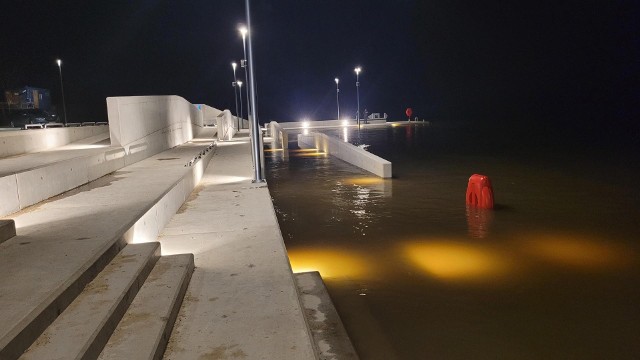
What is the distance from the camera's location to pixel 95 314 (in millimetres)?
4191

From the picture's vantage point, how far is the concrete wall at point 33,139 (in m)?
14.3

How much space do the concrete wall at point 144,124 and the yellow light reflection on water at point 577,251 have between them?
11.5 m

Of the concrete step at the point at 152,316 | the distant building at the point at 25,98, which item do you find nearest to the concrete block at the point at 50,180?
the concrete step at the point at 152,316

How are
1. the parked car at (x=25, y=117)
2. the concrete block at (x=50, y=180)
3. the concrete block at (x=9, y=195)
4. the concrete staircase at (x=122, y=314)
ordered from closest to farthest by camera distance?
the concrete staircase at (x=122, y=314) < the concrete block at (x=9, y=195) < the concrete block at (x=50, y=180) < the parked car at (x=25, y=117)

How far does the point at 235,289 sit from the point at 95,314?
168 centimetres

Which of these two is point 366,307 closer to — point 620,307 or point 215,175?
point 620,307

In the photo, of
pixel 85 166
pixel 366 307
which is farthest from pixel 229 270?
pixel 85 166

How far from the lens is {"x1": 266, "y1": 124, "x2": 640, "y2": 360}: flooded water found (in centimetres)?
624

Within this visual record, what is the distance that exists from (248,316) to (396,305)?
3.15 meters

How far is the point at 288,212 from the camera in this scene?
1410cm

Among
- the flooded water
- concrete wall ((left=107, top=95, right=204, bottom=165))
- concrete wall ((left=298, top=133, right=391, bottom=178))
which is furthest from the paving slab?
concrete wall ((left=298, top=133, right=391, bottom=178))

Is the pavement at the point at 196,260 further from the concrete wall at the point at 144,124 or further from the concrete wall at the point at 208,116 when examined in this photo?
the concrete wall at the point at 208,116

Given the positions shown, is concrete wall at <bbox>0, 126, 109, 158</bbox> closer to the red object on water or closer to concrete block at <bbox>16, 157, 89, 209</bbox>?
concrete block at <bbox>16, 157, 89, 209</bbox>

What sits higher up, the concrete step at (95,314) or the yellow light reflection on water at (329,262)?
the concrete step at (95,314)
